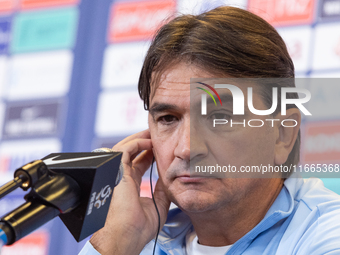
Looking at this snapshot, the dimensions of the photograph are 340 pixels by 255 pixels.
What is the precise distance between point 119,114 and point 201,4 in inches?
37.8

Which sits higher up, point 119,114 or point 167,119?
point 167,119

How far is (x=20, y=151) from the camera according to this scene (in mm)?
3039

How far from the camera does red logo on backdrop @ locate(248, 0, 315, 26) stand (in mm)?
2465

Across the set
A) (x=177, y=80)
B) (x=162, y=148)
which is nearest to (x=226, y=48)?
(x=177, y=80)

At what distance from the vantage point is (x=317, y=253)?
123 centimetres

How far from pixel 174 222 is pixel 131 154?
37 centimetres

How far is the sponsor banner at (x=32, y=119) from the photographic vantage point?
118 inches

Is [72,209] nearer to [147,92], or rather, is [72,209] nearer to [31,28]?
[147,92]

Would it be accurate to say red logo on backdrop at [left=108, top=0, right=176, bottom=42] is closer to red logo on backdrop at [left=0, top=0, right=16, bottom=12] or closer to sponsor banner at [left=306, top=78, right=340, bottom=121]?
red logo on backdrop at [left=0, top=0, right=16, bottom=12]

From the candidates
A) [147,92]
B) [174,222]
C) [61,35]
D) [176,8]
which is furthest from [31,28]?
[174,222]

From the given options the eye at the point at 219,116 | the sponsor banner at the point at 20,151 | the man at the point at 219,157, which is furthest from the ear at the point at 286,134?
the sponsor banner at the point at 20,151

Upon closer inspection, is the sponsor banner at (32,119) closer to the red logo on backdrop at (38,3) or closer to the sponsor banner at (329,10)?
the red logo on backdrop at (38,3)

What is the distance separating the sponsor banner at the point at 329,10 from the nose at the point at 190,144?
1.34m

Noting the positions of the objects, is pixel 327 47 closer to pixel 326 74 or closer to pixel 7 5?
pixel 326 74
